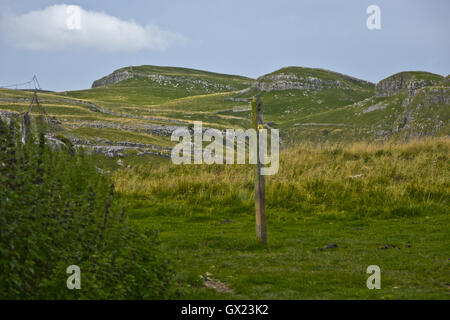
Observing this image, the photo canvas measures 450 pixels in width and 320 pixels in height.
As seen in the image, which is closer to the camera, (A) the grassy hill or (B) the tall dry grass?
(A) the grassy hill

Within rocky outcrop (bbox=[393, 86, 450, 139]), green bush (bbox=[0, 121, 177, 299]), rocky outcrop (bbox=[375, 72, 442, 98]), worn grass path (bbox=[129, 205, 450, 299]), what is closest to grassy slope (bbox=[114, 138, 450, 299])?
worn grass path (bbox=[129, 205, 450, 299])

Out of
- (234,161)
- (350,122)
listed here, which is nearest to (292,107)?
(350,122)

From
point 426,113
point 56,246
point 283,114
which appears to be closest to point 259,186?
point 56,246

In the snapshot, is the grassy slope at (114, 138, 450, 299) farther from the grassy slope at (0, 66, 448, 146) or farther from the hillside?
the grassy slope at (0, 66, 448, 146)

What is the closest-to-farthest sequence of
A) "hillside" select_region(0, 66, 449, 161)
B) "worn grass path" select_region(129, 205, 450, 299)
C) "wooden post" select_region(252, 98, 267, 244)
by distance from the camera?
"worn grass path" select_region(129, 205, 450, 299)
"wooden post" select_region(252, 98, 267, 244)
"hillside" select_region(0, 66, 449, 161)

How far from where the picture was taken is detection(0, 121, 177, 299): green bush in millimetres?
A: 5312

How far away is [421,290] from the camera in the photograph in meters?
7.58

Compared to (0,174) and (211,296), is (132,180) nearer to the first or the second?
(211,296)

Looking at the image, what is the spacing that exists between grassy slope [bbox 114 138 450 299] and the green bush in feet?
3.75

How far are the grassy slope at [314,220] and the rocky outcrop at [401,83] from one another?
11953 cm

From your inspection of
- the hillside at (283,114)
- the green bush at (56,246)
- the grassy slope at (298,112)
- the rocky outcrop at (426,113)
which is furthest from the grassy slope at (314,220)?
the rocky outcrop at (426,113)

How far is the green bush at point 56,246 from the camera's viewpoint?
5.31m

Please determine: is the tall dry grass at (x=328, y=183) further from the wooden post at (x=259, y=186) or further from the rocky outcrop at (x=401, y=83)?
the rocky outcrop at (x=401, y=83)

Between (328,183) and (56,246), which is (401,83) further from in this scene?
(56,246)
